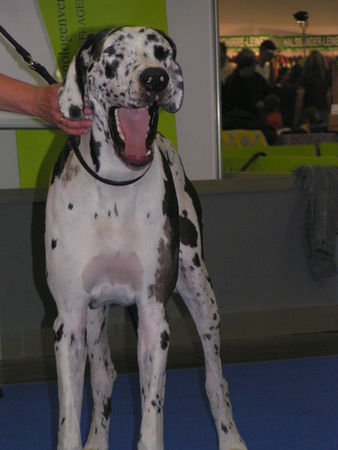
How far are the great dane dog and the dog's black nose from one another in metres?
0.06

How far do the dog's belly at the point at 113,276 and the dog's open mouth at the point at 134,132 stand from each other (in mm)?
380

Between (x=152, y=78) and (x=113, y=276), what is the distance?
0.74 metres

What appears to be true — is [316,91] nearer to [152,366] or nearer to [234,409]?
[234,409]

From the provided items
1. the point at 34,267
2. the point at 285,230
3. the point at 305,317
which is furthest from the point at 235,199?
the point at 34,267

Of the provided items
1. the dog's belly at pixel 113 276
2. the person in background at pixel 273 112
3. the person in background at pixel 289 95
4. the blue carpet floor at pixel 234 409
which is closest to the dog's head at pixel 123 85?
the dog's belly at pixel 113 276

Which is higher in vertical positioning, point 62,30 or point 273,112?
point 62,30

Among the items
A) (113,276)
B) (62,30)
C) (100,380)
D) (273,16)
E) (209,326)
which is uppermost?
(273,16)

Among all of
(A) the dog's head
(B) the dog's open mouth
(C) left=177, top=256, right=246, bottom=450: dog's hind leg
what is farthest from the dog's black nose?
(C) left=177, top=256, right=246, bottom=450: dog's hind leg

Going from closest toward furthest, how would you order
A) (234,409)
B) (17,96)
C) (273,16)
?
(17,96) < (234,409) < (273,16)

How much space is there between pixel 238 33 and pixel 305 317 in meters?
A: 13.1

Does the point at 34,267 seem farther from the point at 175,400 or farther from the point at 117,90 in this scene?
the point at 117,90

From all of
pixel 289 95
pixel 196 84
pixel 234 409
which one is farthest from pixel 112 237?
pixel 289 95

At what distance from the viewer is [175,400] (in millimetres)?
4828

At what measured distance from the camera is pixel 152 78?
8.48 ft
